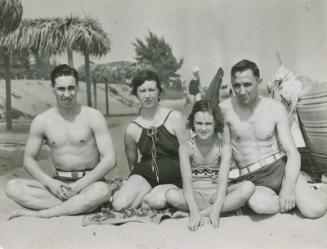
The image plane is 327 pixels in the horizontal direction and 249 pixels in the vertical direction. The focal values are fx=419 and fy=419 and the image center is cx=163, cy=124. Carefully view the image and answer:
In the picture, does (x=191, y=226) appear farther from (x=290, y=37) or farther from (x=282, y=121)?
(x=290, y=37)

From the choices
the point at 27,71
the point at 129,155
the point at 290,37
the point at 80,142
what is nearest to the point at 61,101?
the point at 80,142

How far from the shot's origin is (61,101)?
2.37 metres

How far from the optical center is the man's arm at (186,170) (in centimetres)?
208

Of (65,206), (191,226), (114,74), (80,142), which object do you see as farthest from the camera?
(114,74)

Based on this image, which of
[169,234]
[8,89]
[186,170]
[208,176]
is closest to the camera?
[169,234]

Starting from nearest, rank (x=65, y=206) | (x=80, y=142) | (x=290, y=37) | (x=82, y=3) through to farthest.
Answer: (x=65, y=206) → (x=80, y=142) → (x=82, y=3) → (x=290, y=37)

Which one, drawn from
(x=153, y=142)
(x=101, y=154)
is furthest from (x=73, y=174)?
(x=153, y=142)

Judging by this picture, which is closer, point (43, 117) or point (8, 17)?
point (43, 117)

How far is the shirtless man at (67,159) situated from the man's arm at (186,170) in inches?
15.5

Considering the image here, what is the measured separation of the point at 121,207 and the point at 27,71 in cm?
168

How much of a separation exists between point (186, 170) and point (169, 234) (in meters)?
0.35

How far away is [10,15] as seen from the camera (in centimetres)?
291

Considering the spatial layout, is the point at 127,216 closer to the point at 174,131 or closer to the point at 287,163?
the point at 174,131

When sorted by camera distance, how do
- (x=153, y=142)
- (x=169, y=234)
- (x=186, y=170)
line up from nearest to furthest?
1. (x=169, y=234)
2. (x=186, y=170)
3. (x=153, y=142)
